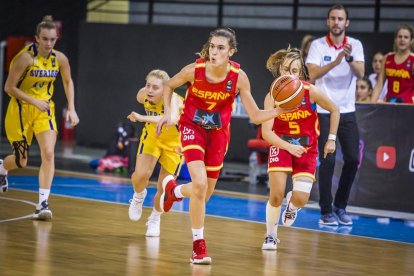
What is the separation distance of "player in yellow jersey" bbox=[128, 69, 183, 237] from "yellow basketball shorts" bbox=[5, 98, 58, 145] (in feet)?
4.15

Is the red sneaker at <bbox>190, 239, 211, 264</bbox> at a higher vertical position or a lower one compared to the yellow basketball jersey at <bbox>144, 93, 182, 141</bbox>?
lower

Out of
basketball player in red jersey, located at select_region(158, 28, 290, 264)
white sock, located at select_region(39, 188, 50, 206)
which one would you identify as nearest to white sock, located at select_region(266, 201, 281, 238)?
basketball player in red jersey, located at select_region(158, 28, 290, 264)

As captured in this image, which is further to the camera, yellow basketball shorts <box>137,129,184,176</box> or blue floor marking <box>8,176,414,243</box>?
blue floor marking <box>8,176,414,243</box>

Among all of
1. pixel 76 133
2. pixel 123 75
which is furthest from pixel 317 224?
pixel 76 133

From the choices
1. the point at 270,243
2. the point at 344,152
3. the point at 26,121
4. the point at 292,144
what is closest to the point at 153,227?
the point at 270,243

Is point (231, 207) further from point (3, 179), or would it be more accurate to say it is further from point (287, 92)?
point (287, 92)

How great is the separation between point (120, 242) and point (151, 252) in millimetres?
592

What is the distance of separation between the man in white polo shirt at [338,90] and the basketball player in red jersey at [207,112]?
2962 millimetres

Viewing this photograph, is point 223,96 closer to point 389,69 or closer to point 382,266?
point 382,266

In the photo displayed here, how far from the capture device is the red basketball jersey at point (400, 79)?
1269 centimetres

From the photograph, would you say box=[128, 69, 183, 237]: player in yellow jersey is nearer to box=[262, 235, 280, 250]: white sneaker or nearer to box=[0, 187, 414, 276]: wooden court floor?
box=[0, 187, 414, 276]: wooden court floor

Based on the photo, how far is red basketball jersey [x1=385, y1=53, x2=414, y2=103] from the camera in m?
12.7

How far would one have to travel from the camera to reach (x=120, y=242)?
889 cm

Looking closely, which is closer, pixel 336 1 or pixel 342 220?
pixel 342 220
